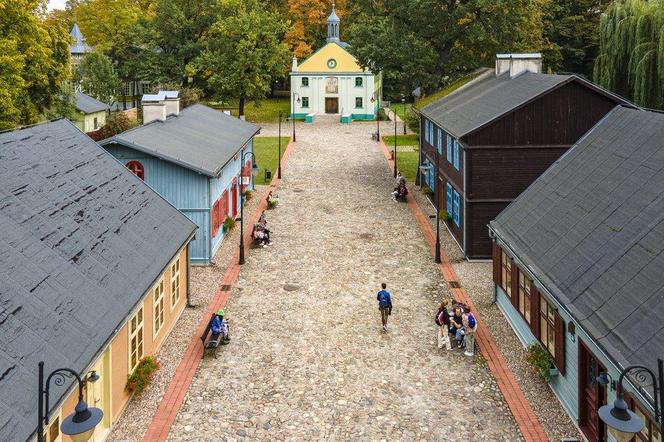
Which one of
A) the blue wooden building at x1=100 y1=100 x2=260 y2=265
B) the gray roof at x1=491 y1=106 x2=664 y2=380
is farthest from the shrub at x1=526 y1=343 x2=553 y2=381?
the blue wooden building at x1=100 y1=100 x2=260 y2=265

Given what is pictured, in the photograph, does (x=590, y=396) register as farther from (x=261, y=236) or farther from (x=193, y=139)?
(x=193, y=139)

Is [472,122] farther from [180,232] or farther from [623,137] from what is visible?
[180,232]

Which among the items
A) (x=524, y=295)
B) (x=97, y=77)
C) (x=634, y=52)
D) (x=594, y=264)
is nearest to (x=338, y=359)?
(x=524, y=295)

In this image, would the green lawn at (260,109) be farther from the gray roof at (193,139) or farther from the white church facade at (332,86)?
the gray roof at (193,139)

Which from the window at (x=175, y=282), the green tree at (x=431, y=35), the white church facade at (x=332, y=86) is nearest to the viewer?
the window at (x=175, y=282)

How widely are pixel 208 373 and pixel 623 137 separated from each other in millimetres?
11946

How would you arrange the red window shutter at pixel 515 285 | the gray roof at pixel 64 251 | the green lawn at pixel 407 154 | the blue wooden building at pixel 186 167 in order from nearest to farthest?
the gray roof at pixel 64 251 < the red window shutter at pixel 515 285 < the blue wooden building at pixel 186 167 < the green lawn at pixel 407 154

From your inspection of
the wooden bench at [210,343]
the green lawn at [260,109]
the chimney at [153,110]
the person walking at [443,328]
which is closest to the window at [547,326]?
the person walking at [443,328]

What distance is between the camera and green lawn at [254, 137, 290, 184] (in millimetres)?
42953

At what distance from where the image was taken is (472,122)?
25.8 m

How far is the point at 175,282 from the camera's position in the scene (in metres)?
19.0

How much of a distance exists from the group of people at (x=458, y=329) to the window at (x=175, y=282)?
732 centimetres

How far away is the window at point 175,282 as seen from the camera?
18625 millimetres

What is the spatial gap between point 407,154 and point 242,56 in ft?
82.4
